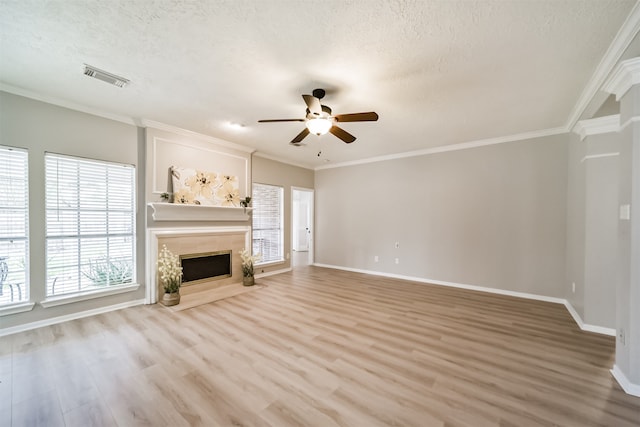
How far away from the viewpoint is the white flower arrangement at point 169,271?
3850 mm

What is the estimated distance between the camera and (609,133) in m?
2.91

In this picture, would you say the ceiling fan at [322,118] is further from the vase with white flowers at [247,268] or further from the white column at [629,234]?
the vase with white flowers at [247,268]

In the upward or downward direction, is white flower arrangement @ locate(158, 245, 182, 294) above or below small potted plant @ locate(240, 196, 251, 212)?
below

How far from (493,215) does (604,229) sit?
5.32 feet

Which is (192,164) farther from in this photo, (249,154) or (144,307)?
(144,307)

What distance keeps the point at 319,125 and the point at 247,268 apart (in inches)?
134

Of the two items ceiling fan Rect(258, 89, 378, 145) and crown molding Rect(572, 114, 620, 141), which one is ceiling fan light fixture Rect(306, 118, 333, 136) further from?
crown molding Rect(572, 114, 620, 141)

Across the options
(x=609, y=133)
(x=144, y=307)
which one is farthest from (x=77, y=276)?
(x=609, y=133)

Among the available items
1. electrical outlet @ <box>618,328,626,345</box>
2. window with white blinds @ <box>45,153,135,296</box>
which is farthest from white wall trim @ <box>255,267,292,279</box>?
electrical outlet @ <box>618,328,626,345</box>

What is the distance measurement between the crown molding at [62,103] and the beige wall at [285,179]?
7.87ft

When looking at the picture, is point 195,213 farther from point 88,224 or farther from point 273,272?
point 273,272

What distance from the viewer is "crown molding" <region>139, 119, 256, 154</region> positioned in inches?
152

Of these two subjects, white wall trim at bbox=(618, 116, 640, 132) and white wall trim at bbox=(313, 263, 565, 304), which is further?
white wall trim at bbox=(313, 263, 565, 304)

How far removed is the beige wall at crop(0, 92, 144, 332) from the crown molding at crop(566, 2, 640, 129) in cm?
560
